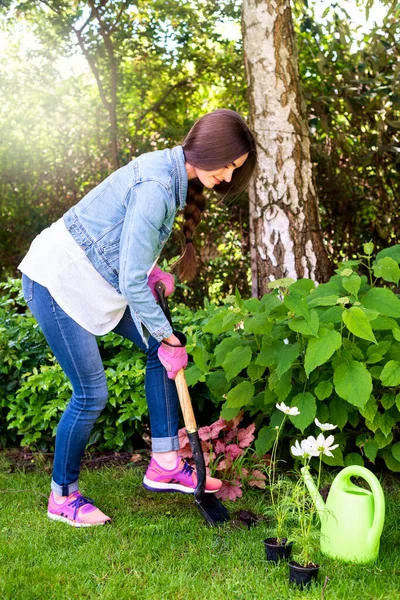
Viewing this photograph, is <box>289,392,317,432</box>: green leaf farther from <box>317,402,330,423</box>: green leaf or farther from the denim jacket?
the denim jacket

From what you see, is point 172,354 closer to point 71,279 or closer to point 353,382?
point 71,279

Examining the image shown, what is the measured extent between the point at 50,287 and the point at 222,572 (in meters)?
1.07

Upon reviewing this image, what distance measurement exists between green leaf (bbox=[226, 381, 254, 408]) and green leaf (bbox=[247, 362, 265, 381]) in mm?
43

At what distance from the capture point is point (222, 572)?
2174 mm

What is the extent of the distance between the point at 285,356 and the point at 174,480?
2.03ft

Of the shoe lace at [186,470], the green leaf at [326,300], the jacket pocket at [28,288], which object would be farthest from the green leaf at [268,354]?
the jacket pocket at [28,288]

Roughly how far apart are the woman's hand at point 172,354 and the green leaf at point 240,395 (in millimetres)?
417

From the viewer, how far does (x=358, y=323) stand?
2492mm

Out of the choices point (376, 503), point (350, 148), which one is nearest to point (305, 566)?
point (376, 503)

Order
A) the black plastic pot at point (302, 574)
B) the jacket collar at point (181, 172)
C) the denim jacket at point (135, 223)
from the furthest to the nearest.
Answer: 1. the jacket collar at point (181, 172)
2. the denim jacket at point (135, 223)
3. the black plastic pot at point (302, 574)

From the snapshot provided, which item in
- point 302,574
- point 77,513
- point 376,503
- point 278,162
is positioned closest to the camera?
point 302,574

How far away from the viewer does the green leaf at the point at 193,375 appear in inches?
121

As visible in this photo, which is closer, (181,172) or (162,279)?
(181,172)

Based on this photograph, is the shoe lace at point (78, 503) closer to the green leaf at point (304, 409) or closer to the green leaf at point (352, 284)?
the green leaf at point (304, 409)
